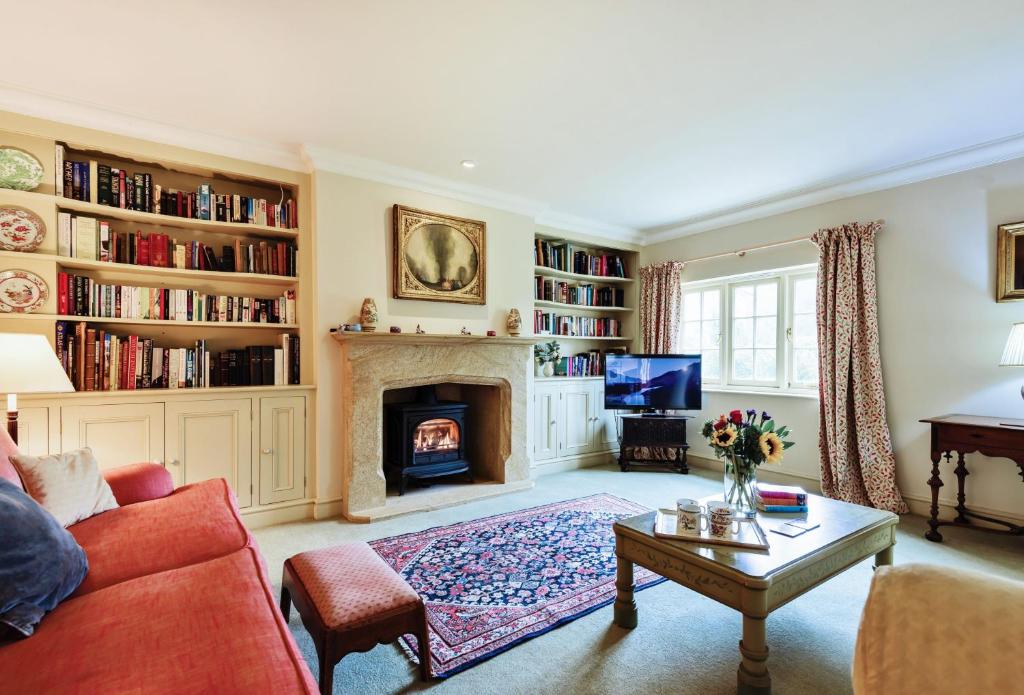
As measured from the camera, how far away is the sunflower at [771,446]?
6.66ft

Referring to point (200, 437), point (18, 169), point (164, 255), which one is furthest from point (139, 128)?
point (200, 437)

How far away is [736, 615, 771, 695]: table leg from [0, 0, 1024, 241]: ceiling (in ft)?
7.66

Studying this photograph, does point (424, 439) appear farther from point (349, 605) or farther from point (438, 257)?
point (349, 605)

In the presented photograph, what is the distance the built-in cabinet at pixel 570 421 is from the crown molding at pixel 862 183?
2.00m

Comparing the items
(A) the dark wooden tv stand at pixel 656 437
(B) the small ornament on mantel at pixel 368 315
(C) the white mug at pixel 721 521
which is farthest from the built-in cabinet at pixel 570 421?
(C) the white mug at pixel 721 521

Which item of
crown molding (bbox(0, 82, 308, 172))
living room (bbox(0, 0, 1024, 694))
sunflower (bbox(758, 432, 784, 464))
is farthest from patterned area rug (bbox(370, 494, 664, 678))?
crown molding (bbox(0, 82, 308, 172))

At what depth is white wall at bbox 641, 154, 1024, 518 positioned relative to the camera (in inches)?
126

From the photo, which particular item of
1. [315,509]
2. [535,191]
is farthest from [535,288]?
[315,509]

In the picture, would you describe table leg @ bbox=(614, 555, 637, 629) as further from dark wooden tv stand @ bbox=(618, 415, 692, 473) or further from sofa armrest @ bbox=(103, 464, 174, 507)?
dark wooden tv stand @ bbox=(618, 415, 692, 473)

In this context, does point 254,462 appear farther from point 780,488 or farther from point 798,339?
point 798,339

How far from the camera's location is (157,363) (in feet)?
9.96

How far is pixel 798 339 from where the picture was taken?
172 inches

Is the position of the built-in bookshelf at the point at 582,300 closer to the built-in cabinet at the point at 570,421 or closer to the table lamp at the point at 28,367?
the built-in cabinet at the point at 570,421

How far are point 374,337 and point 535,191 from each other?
190cm
